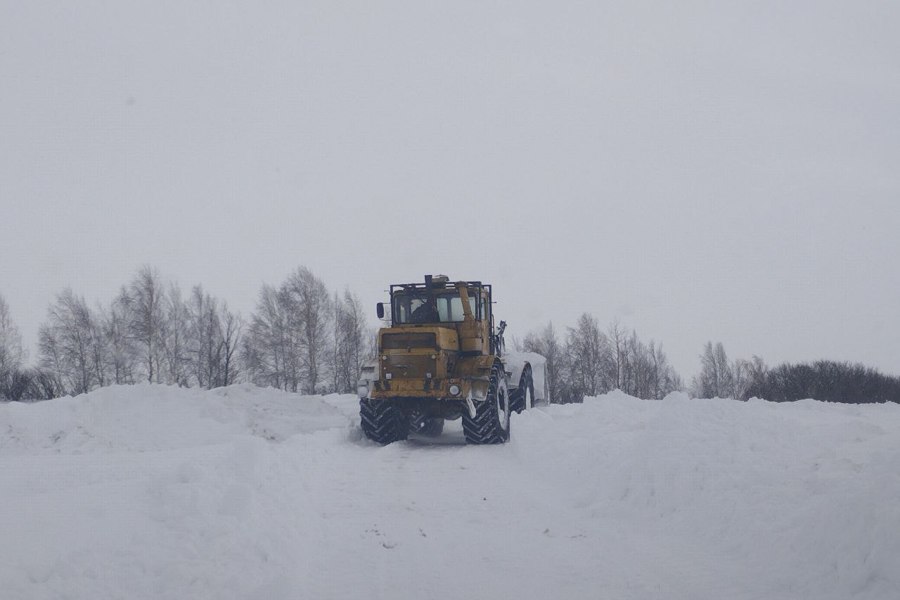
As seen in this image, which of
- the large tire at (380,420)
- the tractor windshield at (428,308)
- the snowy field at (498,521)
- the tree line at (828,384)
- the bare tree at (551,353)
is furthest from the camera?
the bare tree at (551,353)

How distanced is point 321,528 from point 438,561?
1.71 m

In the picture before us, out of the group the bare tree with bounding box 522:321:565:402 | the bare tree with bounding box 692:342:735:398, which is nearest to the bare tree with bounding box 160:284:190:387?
the bare tree with bounding box 522:321:565:402

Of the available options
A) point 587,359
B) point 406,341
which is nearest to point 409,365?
point 406,341

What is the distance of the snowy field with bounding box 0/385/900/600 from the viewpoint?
17.1ft

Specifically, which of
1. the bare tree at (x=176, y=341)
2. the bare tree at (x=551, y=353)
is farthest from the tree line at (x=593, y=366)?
the bare tree at (x=176, y=341)

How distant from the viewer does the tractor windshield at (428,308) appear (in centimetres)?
1623

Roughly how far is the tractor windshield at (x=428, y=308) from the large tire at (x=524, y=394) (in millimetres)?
3210

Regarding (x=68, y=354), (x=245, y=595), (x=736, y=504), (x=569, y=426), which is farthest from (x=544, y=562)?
(x=68, y=354)

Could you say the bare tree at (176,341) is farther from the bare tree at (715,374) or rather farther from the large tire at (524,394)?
the bare tree at (715,374)

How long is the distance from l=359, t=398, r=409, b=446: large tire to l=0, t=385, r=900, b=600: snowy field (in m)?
2.70

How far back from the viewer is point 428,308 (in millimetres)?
16312

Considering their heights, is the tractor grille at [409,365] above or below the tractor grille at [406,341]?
below

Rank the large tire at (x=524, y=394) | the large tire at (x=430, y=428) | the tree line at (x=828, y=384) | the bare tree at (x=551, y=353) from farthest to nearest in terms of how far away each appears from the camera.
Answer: the bare tree at (x=551, y=353), the tree line at (x=828, y=384), the large tire at (x=524, y=394), the large tire at (x=430, y=428)

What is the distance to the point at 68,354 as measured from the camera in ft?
141
